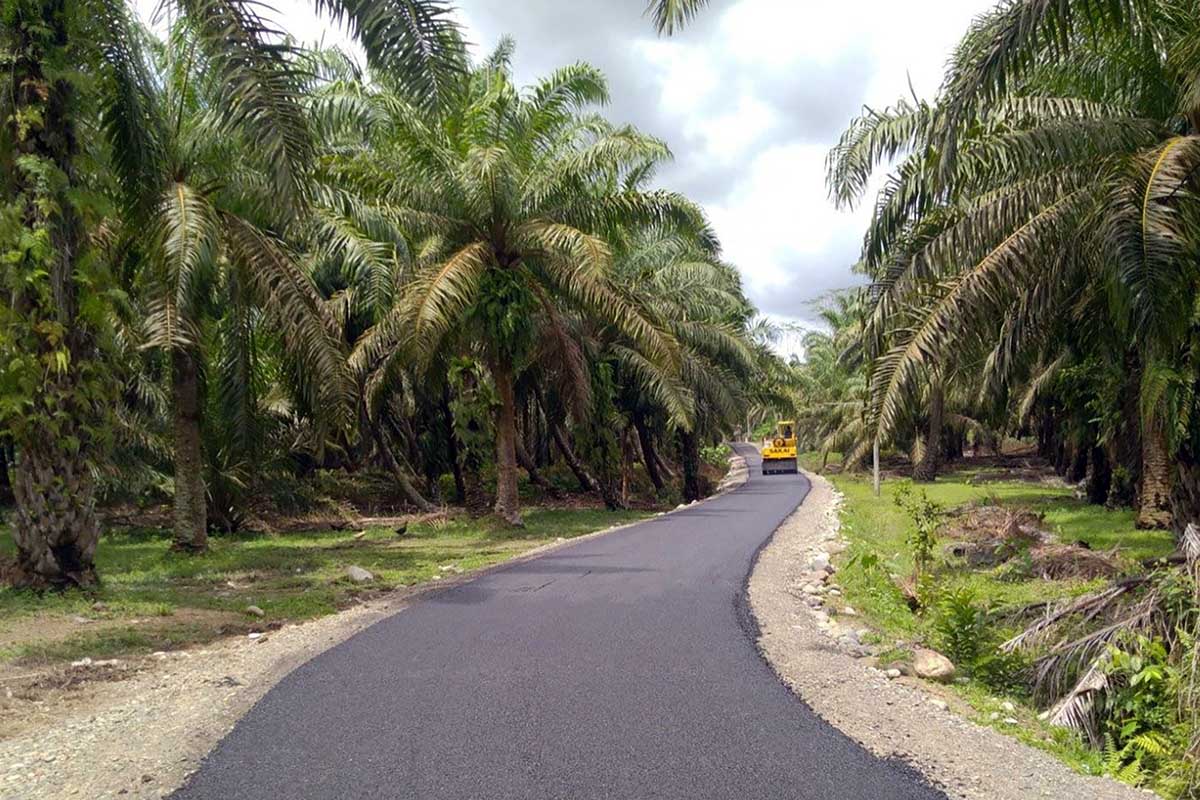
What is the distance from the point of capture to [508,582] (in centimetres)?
1110

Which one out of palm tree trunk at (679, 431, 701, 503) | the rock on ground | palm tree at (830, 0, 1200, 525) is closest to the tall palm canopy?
palm tree trunk at (679, 431, 701, 503)

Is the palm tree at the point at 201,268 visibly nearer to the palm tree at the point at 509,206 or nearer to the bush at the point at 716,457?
the palm tree at the point at 509,206

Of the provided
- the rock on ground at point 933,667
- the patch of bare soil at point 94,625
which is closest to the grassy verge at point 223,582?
the patch of bare soil at point 94,625

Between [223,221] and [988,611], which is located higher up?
[223,221]

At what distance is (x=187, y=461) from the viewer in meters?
14.7

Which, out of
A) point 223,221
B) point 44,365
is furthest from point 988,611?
point 223,221

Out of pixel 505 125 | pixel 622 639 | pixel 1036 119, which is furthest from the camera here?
pixel 505 125

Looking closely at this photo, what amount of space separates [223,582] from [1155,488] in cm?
1486

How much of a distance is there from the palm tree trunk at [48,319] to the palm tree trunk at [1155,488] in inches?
617

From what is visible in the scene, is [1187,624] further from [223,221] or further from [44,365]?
[223,221]

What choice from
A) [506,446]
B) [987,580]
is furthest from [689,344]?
[987,580]

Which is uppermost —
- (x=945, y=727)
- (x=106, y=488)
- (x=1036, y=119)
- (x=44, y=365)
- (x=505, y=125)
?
(x=505, y=125)

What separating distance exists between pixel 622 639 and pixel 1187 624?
4.11 metres

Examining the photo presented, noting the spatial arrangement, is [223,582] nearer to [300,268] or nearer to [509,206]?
[300,268]
